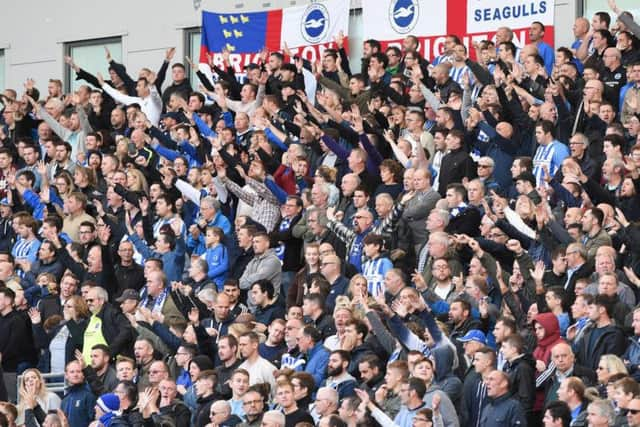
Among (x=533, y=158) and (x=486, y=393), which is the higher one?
(x=533, y=158)

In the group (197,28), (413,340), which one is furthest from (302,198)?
(197,28)

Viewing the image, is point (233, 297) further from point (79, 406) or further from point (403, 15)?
point (403, 15)

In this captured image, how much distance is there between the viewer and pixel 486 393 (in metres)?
11.9

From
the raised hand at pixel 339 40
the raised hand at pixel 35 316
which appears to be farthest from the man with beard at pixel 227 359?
the raised hand at pixel 339 40

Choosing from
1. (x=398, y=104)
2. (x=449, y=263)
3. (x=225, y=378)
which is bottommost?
(x=225, y=378)

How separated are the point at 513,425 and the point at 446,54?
7.95m

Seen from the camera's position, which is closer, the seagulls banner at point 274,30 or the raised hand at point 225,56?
the raised hand at point 225,56

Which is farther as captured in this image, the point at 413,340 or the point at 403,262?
the point at 403,262

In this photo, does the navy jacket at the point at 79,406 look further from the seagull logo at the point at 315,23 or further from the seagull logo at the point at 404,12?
the seagull logo at the point at 315,23

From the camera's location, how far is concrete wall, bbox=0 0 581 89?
23.6m

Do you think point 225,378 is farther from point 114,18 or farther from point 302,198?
point 114,18

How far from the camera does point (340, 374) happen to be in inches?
498

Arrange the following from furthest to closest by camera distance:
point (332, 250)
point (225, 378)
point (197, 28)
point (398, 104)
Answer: point (197, 28) → point (398, 104) → point (332, 250) → point (225, 378)

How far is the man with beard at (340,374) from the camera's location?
12.6 meters
